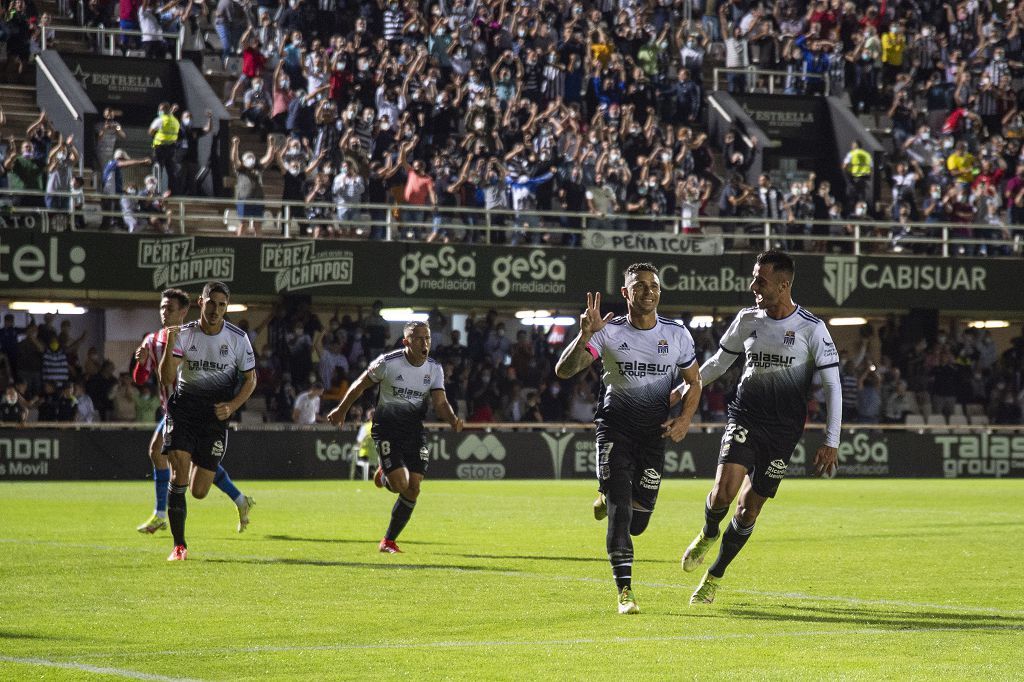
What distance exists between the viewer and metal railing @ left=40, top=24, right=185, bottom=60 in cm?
3372

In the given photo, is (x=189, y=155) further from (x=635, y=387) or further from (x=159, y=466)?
(x=635, y=387)

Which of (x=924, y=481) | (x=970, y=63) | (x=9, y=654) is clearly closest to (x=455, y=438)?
(x=924, y=481)

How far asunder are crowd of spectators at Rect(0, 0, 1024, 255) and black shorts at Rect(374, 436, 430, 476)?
16072 millimetres

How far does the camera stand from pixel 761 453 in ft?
34.9

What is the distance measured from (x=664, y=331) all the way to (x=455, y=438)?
22.2 meters

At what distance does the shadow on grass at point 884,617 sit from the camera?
9727 millimetres

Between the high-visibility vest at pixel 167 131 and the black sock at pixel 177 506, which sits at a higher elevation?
the high-visibility vest at pixel 167 131

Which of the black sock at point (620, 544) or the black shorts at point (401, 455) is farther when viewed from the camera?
the black shorts at point (401, 455)

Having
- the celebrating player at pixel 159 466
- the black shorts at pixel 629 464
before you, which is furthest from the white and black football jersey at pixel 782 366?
the celebrating player at pixel 159 466

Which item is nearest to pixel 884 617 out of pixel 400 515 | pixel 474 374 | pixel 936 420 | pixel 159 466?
pixel 400 515

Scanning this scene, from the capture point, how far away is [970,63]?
41406 millimetres

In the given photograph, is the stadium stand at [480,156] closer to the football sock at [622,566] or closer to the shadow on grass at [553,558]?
the shadow on grass at [553,558]

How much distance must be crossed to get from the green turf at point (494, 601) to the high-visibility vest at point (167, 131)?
1118cm

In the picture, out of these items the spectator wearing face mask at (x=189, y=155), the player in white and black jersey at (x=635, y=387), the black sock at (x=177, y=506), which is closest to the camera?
the player in white and black jersey at (x=635, y=387)
